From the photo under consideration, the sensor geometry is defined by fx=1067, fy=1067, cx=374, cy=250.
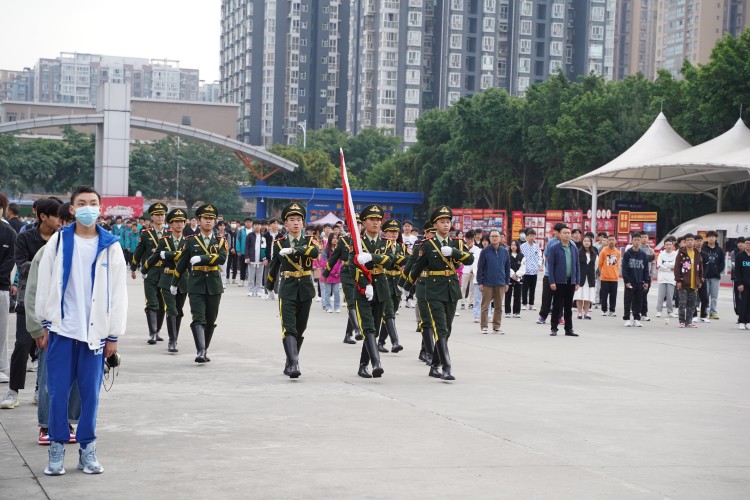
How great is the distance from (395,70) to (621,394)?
363ft

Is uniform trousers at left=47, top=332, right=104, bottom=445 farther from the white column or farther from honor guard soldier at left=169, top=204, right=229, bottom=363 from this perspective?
the white column

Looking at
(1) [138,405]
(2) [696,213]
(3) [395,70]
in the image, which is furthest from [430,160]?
(1) [138,405]

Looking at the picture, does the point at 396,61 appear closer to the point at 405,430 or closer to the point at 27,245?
the point at 27,245

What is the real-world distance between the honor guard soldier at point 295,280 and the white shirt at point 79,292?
190 inches

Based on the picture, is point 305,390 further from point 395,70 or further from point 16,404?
point 395,70

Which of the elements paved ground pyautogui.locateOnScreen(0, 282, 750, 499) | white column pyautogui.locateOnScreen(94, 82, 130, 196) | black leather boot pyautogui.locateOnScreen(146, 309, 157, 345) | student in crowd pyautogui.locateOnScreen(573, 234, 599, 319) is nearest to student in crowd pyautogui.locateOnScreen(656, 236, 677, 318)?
student in crowd pyautogui.locateOnScreen(573, 234, 599, 319)

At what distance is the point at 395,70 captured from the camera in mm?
119625

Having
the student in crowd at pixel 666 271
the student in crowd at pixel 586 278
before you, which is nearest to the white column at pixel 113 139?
the student in crowd at pixel 586 278

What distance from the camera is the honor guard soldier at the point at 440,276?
38.6 feet

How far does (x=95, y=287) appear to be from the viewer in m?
6.85

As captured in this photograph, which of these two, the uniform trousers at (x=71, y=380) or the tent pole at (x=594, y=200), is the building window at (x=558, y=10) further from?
the uniform trousers at (x=71, y=380)

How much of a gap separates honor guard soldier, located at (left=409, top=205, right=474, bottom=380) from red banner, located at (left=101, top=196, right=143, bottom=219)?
3737 centimetres

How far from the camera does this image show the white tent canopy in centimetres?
4331

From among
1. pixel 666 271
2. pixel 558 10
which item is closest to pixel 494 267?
pixel 666 271
